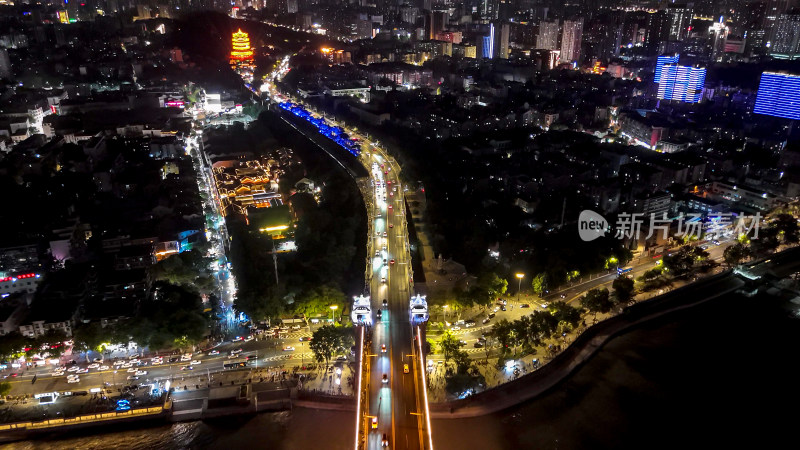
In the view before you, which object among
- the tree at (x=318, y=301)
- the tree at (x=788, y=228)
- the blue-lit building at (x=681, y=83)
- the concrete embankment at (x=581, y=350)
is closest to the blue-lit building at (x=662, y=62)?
the blue-lit building at (x=681, y=83)

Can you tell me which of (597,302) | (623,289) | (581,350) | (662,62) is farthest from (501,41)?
(581,350)

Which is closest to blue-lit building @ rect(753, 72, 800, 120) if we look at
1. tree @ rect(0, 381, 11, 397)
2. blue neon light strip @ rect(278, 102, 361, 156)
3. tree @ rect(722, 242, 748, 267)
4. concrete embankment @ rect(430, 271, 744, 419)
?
tree @ rect(722, 242, 748, 267)

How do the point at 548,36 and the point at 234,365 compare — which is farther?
the point at 548,36

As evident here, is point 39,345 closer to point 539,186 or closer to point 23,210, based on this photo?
point 23,210

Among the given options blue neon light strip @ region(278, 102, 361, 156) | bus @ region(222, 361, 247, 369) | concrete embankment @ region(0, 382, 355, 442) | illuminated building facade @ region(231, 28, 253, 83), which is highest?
illuminated building facade @ region(231, 28, 253, 83)

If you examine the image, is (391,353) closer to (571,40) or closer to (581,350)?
(581,350)

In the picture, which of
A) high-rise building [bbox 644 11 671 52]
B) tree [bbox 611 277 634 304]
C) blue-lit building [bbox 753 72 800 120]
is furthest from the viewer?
high-rise building [bbox 644 11 671 52]

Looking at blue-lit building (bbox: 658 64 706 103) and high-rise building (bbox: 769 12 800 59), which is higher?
high-rise building (bbox: 769 12 800 59)

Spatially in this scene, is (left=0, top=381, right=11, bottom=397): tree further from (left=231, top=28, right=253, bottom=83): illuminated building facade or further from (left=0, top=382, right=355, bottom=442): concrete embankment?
(left=231, top=28, right=253, bottom=83): illuminated building facade
